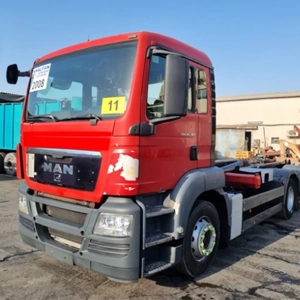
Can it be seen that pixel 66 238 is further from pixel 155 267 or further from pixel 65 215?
pixel 155 267

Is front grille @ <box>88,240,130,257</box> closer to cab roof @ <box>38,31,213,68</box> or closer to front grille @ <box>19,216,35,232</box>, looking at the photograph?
front grille @ <box>19,216,35,232</box>

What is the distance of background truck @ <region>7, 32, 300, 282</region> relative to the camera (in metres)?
2.95

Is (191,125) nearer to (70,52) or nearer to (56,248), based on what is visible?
(70,52)

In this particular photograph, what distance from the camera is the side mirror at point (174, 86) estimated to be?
116 inches

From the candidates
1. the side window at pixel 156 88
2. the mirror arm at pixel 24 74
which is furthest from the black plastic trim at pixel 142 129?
the mirror arm at pixel 24 74

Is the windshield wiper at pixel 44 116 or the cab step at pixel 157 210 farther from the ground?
the windshield wiper at pixel 44 116

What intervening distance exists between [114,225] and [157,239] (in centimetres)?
47

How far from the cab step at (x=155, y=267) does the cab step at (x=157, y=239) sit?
232mm

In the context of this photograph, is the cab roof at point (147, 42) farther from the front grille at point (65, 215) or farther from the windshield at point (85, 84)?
the front grille at point (65, 215)

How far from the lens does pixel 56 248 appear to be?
3305 millimetres

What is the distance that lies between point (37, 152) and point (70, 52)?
1.18m

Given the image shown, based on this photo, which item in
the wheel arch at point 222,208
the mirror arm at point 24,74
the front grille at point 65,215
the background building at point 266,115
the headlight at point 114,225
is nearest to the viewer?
the headlight at point 114,225

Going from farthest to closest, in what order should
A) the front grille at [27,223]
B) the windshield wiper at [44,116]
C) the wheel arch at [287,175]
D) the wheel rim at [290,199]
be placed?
the wheel rim at [290,199] < the wheel arch at [287,175] < the front grille at [27,223] < the windshield wiper at [44,116]

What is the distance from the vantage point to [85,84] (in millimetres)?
3393
